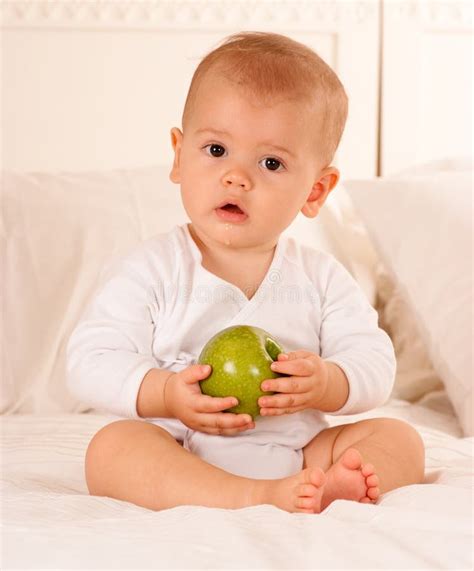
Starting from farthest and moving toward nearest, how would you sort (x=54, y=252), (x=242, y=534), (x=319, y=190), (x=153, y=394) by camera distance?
1. (x=54, y=252)
2. (x=319, y=190)
3. (x=153, y=394)
4. (x=242, y=534)

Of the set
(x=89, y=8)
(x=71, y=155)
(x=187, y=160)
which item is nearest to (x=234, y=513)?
(x=187, y=160)

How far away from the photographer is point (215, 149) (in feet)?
5.04

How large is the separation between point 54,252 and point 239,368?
95cm

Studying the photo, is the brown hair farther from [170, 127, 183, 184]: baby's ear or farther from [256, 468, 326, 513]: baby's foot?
[256, 468, 326, 513]: baby's foot

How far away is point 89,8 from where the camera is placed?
288 centimetres

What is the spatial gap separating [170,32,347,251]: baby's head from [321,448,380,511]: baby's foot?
1.35 ft

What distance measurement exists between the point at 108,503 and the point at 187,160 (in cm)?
56

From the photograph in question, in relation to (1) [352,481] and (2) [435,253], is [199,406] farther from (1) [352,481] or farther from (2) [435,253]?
(2) [435,253]

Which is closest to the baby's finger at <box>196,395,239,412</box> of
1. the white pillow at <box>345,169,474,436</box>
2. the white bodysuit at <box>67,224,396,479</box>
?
the white bodysuit at <box>67,224,396,479</box>

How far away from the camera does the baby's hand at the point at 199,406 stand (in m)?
1.35

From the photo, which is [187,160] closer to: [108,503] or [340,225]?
[108,503]

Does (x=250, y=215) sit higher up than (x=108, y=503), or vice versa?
(x=250, y=215)

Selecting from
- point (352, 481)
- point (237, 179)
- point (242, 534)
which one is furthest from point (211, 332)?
point (242, 534)

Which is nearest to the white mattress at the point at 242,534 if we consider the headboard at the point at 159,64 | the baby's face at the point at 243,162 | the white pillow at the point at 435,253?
the baby's face at the point at 243,162
